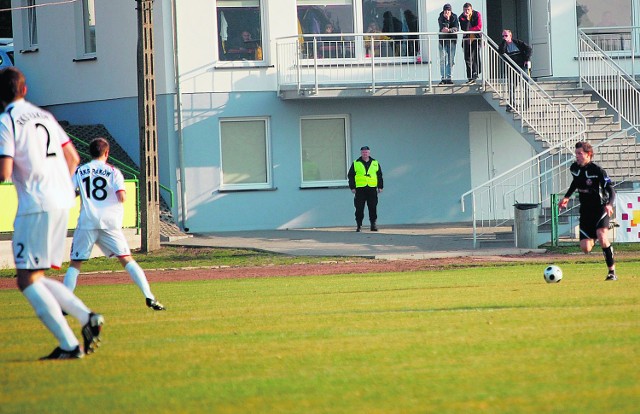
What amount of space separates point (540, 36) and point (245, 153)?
8.89 m

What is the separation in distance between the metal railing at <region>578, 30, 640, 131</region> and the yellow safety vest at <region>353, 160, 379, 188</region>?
19.5ft

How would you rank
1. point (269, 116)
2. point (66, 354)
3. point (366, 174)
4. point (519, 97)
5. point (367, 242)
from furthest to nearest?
point (269, 116) → point (366, 174) → point (519, 97) → point (367, 242) → point (66, 354)

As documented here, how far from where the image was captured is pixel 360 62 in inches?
1148

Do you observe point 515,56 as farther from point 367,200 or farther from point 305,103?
point 305,103

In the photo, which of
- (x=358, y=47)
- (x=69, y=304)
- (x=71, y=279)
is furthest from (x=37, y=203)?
(x=358, y=47)

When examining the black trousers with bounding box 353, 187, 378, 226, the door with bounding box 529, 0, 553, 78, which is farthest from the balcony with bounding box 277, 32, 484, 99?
the black trousers with bounding box 353, 187, 378, 226

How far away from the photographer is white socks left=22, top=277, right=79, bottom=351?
27.3ft

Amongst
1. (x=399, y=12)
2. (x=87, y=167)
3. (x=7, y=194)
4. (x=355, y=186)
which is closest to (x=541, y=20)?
(x=399, y=12)

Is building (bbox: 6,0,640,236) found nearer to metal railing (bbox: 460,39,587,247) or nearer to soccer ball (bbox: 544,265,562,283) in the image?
metal railing (bbox: 460,39,587,247)

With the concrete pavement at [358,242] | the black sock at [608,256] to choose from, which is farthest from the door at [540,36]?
the black sock at [608,256]

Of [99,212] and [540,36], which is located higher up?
[540,36]

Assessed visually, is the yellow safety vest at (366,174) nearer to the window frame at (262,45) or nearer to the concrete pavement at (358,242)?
the concrete pavement at (358,242)

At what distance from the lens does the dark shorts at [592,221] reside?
15664mm

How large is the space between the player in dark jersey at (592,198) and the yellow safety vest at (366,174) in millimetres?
11705
